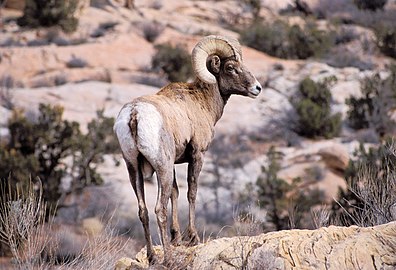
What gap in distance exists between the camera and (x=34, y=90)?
2683cm

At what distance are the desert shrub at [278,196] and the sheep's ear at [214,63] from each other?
10979 millimetres

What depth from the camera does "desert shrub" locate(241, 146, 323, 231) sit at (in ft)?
67.6

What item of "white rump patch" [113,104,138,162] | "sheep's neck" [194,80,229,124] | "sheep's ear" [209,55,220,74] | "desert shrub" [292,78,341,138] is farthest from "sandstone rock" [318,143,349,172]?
"white rump patch" [113,104,138,162]

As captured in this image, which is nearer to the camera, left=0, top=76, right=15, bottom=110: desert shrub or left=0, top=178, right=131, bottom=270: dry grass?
left=0, top=178, right=131, bottom=270: dry grass

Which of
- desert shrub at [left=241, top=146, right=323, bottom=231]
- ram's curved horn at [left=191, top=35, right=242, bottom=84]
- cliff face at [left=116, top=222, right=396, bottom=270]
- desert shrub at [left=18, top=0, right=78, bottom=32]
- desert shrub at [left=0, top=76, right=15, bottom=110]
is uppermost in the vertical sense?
ram's curved horn at [left=191, top=35, right=242, bottom=84]

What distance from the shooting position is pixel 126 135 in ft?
26.2

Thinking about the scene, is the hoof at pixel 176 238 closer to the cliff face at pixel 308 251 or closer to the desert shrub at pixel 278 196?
the cliff face at pixel 308 251

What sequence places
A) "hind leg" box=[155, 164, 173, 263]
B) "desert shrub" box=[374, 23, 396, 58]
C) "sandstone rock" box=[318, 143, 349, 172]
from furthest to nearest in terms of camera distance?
"desert shrub" box=[374, 23, 396, 58] → "sandstone rock" box=[318, 143, 349, 172] → "hind leg" box=[155, 164, 173, 263]

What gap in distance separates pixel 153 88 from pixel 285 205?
856 cm

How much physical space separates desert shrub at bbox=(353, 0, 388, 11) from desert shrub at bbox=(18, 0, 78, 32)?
17.2 metres

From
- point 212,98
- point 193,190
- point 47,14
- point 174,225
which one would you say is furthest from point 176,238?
point 47,14

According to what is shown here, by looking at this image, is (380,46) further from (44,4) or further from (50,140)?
(50,140)

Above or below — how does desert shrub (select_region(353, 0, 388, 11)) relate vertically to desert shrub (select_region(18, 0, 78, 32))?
below

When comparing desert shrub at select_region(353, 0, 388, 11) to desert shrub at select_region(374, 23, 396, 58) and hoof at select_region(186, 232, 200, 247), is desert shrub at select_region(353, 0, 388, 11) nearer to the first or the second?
desert shrub at select_region(374, 23, 396, 58)
